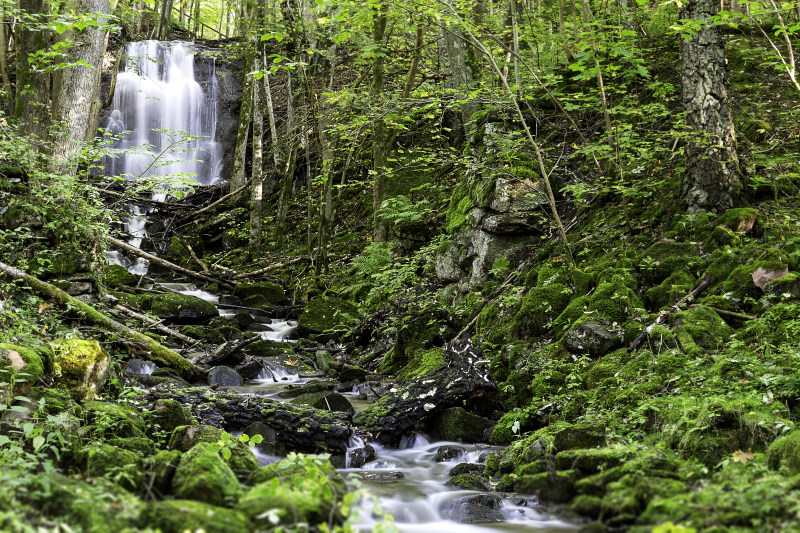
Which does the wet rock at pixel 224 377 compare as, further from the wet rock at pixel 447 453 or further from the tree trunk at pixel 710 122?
the tree trunk at pixel 710 122

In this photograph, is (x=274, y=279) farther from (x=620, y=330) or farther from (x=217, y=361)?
(x=620, y=330)

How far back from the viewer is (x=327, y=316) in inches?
465

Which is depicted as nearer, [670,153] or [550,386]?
[550,386]

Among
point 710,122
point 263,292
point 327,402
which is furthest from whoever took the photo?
point 263,292

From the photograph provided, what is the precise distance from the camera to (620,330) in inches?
237

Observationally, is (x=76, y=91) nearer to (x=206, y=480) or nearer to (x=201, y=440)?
(x=201, y=440)

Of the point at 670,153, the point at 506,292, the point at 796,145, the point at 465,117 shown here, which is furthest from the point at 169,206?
the point at 796,145

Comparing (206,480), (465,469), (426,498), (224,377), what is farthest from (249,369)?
(206,480)

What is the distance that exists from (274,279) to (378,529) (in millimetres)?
13063

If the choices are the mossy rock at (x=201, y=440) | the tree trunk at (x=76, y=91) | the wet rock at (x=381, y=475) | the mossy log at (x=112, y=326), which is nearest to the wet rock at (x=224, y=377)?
the mossy log at (x=112, y=326)

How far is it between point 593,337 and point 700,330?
42.3 inches

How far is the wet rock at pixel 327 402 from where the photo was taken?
21.3 feet

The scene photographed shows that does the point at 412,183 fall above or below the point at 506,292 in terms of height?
above

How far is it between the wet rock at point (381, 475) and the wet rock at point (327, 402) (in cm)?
122
